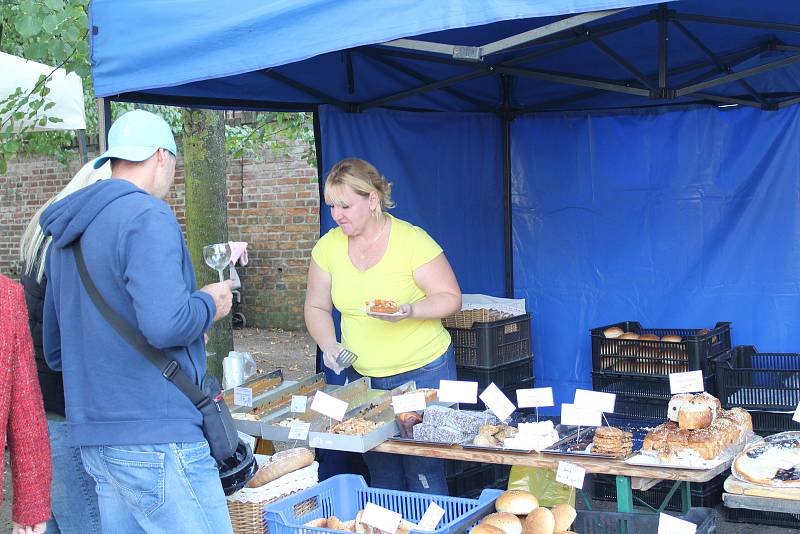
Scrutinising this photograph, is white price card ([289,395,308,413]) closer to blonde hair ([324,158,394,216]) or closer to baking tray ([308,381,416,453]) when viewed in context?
baking tray ([308,381,416,453])

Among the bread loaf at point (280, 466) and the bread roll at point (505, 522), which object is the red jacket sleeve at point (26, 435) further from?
the bread roll at point (505, 522)

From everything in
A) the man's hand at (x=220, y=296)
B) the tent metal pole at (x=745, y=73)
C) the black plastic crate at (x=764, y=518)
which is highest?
the tent metal pole at (x=745, y=73)

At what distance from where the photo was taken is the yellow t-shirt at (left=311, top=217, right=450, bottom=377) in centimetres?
375

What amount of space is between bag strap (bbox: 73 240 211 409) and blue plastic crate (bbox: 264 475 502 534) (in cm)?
82

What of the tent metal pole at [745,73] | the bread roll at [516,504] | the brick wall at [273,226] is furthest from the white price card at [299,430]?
the brick wall at [273,226]

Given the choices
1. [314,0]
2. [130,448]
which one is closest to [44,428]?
[130,448]

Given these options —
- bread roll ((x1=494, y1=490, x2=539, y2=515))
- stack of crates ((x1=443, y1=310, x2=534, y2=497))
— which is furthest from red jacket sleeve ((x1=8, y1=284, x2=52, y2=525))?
stack of crates ((x1=443, y1=310, x2=534, y2=497))

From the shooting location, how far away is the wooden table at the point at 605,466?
111 inches

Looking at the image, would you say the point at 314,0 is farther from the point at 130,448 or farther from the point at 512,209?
the point at 512,209

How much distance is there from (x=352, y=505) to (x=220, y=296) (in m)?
1.16

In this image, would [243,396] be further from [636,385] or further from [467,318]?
[636,385]

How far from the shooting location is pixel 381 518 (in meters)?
2.87

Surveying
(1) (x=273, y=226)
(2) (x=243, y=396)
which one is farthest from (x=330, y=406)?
(1) (x=273, y=226)

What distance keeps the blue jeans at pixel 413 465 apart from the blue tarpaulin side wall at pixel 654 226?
5.69 ft
